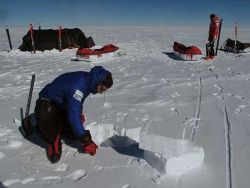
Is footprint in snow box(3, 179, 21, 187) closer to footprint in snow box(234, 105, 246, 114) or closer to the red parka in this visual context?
footprint in snow box(234, 105, 246, 114)

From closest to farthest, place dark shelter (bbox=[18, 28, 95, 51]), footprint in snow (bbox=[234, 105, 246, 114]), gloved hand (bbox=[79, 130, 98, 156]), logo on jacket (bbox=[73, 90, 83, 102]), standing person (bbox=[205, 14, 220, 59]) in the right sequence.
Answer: logo on jacket (bbox=[73, 90, 83, 102])
gloved hand (bbox=[79, 130, 98, 156])
footprint in snow (bbox=[234, 105, 246, 114])
standing person (bbox=[205, 14, 220, 59])
dark shelter (bbox=[18, 28, 95, 51])

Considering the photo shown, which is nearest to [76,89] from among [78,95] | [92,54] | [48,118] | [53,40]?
[78,95]

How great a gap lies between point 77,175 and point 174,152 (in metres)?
1.03

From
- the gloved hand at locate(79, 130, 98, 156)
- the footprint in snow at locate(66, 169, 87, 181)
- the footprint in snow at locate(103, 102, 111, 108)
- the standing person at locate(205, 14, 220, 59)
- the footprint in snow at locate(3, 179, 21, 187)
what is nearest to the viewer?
the footprint in snow at locate(3, 179, 21, 187)

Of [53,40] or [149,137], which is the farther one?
[53,40]

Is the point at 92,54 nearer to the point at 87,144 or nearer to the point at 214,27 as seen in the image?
the point at 214,27

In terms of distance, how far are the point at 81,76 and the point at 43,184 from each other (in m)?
1.22

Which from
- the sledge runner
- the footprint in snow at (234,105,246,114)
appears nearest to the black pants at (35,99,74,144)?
the footprint in snow at (234,105,246,114)

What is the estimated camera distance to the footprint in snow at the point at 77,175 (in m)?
3.40

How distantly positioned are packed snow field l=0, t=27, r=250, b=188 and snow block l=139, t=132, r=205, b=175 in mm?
10

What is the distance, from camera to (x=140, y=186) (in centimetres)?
320

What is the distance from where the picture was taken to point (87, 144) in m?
3.78

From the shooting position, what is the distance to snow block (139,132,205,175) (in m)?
3.30

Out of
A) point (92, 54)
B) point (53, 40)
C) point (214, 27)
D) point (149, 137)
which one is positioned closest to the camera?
point (149, 137)
